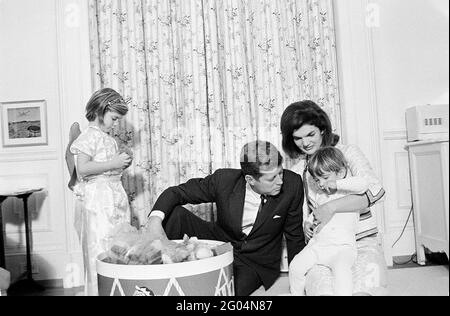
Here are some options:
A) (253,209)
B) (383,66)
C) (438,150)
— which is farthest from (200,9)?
(438,150)

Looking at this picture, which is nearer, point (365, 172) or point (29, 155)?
point (365, 172)

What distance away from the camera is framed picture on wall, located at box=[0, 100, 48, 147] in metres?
2.15

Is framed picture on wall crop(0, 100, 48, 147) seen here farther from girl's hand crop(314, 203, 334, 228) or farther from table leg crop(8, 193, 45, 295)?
girl's hand crop(314, 203, 334, 228)

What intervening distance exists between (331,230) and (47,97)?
1.54 meters

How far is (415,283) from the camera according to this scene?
1311mm

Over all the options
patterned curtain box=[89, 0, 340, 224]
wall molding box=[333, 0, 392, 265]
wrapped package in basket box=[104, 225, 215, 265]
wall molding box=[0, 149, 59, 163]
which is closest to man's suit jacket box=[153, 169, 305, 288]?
→ wrapped package in basket box=[104, 225, 215, 265]

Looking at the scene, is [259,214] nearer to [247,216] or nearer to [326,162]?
[247,216]

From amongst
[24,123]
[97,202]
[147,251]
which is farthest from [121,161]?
[24,123]

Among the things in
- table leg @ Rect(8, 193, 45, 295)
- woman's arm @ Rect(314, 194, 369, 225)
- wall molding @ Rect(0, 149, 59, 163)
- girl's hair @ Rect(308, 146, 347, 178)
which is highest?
wall molding @ Rect(0, 149, 59, 163)

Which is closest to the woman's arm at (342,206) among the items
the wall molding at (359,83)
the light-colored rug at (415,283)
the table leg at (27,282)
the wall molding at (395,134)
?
the light-colored rug at (415,283)

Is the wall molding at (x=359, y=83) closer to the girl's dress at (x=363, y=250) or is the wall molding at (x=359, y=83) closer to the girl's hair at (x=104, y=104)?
the girl's dress at (x=363, y=250)

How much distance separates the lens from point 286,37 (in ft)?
7.57

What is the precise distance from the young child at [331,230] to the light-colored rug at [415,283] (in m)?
0.19

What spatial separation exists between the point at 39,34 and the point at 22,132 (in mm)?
503
